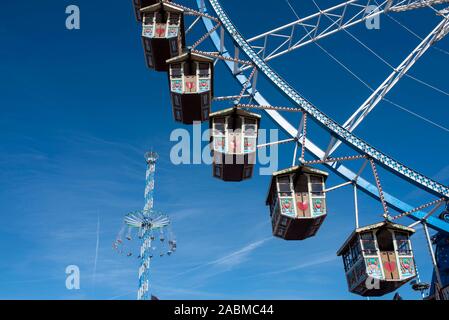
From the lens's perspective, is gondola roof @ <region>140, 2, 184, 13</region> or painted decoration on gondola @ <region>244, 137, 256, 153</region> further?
gondola roof @ <region>140, 2, 184, 13</region>

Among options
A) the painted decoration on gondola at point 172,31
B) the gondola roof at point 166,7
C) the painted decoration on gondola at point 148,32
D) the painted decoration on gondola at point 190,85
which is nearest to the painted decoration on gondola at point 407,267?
the painted decoration on gondola at point 190,85

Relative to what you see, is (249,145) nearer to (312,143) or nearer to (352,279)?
(312,143)

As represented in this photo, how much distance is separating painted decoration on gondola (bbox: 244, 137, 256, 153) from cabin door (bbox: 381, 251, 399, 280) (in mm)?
4612

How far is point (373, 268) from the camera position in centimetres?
1113

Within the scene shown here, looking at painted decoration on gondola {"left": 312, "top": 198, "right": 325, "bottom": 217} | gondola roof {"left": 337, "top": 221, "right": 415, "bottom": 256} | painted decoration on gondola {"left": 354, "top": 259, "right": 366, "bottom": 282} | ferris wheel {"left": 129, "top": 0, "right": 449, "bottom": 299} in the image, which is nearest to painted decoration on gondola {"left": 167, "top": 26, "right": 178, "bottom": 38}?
ferris wheel {"left": 129, "top": 0, "right": 449, "bottom": 299}

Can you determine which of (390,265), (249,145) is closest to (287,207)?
(249,145)

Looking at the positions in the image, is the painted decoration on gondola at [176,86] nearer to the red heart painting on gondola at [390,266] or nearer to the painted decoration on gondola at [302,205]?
the painted decoration on gondola at [302,205]

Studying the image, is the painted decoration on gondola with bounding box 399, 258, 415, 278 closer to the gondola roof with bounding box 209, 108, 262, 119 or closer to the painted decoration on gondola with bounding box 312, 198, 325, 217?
the painted decoration on gondola with bounding box 312, 198, 325, 217

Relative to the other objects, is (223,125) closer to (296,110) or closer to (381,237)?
(296,110)

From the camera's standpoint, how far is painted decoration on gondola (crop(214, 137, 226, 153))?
487 inches

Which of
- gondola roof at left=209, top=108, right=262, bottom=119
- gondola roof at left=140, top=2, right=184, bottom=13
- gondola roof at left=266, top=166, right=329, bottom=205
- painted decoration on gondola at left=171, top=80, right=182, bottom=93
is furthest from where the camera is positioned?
gondola roof at left=140, top=2, right=184, bottom=13

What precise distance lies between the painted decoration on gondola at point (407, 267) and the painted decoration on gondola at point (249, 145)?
16.7 feet
